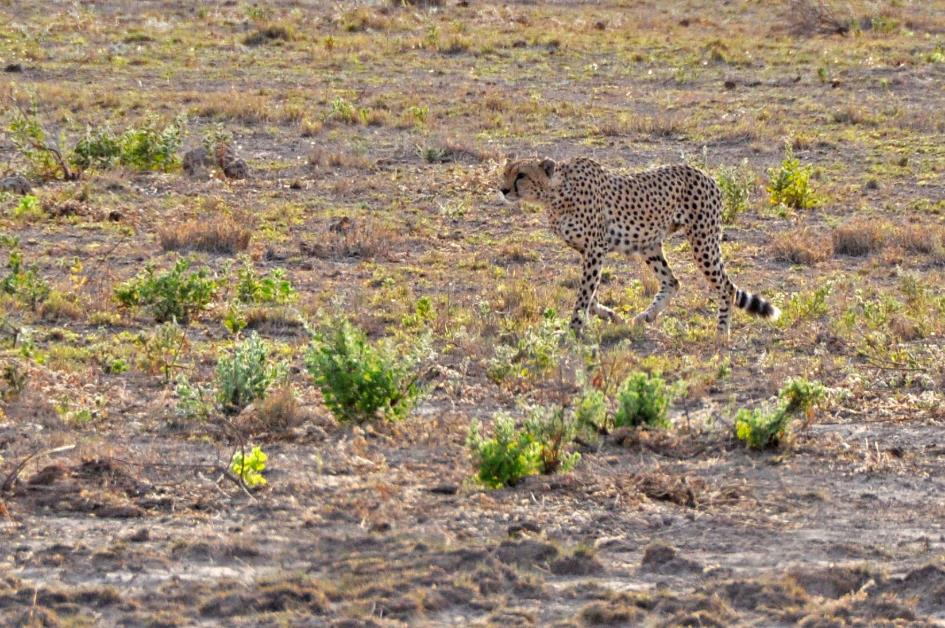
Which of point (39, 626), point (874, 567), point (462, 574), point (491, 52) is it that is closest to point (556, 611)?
point (462, 574)

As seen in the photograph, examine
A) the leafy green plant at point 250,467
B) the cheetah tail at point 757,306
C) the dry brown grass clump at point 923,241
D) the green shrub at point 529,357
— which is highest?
the leafy green plant at point 250,467

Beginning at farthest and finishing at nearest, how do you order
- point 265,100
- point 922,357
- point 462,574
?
point 265,100 < point 922,357 < point 462,574

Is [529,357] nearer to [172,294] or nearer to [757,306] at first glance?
[757,306]

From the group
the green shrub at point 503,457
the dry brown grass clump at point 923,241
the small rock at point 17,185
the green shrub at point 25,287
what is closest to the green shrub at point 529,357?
the green shrub at point 503,457

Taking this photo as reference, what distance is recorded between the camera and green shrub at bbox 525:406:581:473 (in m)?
7.70

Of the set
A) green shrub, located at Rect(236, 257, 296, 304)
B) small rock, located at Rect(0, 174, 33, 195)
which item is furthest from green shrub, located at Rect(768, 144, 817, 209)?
small rock, located at Rect(0, 174, 33, 195)

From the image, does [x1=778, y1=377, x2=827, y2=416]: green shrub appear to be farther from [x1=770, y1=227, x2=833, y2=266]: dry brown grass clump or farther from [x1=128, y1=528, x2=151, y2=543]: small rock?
[x1=770, y1=227, x2=833, y2=266]: dry brown grass clump

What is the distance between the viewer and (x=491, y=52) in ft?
84.8

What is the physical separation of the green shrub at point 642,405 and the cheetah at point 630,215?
3080mm

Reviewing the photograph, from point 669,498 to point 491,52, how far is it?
62.4ft

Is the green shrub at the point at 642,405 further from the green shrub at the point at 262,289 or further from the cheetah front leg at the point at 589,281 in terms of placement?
the green shrub at the point at 262,289

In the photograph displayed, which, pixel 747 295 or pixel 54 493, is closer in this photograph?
pixel 54 493

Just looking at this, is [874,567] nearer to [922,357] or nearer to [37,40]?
[922,357]

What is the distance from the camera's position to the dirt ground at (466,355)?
6.41m
